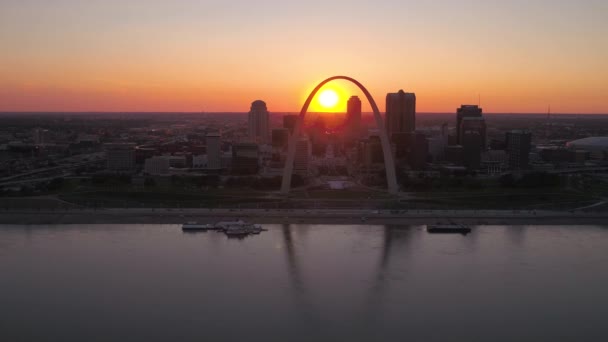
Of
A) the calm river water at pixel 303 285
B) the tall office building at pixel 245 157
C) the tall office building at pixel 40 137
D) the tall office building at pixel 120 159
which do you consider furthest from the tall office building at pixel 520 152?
the tall office building at pixel 40 137

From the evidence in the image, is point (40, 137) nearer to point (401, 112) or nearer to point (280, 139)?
point (280, 139)

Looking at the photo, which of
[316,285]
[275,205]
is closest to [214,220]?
[275,205]

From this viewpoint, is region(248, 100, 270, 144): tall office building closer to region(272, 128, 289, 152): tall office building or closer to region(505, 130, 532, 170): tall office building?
region(272, 128, 289, 152): tall office building

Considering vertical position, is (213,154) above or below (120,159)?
above

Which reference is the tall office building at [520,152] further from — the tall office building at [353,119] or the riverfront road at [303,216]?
the tall office building at [353,119]

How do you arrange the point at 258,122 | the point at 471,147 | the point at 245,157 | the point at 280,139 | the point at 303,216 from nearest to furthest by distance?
the point at 303,216 → the point at 245,157 → the point at 471,147 → the point at 280,139 → the point at 258,122

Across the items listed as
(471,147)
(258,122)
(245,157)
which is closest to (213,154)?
(245,157)

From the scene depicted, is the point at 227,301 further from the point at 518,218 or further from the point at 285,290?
the point at 518,218
